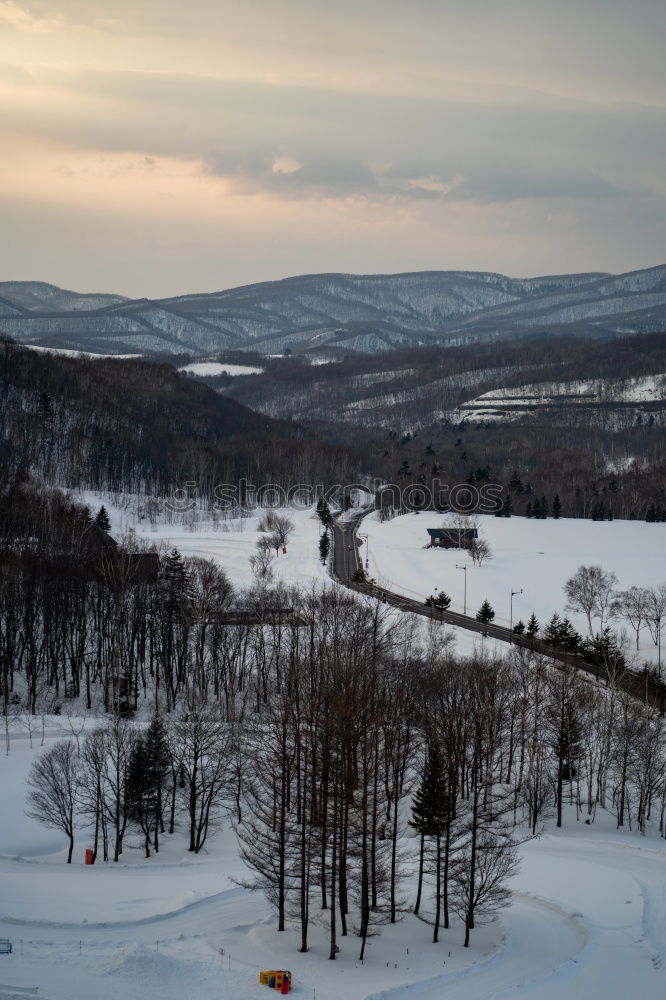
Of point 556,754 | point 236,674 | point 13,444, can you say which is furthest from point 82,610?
point 13,444

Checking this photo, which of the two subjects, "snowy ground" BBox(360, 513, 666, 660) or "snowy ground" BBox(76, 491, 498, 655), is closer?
"snowy ground" BBox(360, 513, 666, 660)

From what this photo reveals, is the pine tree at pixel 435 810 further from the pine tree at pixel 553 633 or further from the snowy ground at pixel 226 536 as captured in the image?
the snowy ground at pixel 226 536

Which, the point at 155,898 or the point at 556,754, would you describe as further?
the point at 556,754

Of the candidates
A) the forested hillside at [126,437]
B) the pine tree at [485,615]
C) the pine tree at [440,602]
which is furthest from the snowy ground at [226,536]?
the pine tree at [485,615]

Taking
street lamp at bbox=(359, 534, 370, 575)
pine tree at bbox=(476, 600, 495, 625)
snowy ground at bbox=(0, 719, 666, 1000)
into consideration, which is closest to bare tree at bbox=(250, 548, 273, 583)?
street lamp at bbox=(359, 534, 370, 575)

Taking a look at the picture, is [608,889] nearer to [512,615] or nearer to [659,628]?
[659,628]

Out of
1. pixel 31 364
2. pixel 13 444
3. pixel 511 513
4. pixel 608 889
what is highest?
pixel 31 364

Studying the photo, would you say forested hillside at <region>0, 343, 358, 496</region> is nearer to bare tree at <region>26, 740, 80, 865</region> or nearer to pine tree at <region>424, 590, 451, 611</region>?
pine tree at <region>424, 590, 451, 611</region>
